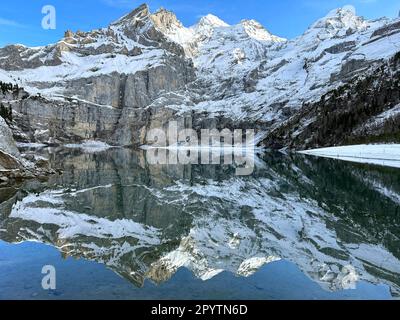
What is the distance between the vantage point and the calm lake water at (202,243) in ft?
51.6

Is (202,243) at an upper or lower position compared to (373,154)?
lower

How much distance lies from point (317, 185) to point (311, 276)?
1341 inches

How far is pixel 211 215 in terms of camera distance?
32156 millimetres

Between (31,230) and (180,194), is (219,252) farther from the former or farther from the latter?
(180,194)

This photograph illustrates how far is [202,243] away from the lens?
2328 centimetres

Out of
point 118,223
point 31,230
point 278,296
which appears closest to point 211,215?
point 118,223

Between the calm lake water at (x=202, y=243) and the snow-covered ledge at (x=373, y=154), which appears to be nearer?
the calm lake water at (x=202, y=243)

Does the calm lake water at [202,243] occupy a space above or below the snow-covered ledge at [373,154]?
below

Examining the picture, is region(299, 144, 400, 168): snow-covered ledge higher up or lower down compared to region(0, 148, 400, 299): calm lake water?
higher up

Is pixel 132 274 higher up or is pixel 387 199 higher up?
pixel 387 199

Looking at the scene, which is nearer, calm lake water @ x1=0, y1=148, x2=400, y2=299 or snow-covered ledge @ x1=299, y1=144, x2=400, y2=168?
calm lake water @ x1=0, y1=148, x2=400, y2=299

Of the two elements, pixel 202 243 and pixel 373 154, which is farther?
pixel 373 154

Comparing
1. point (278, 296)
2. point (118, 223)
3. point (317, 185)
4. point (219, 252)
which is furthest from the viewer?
point (317, 185)

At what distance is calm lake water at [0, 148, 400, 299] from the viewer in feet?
51.6
